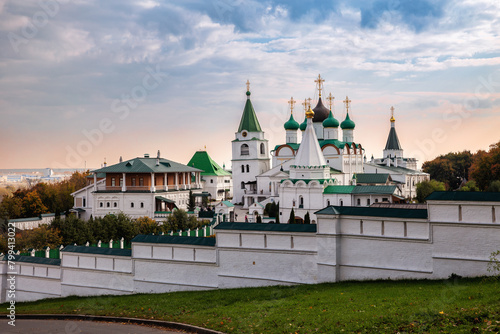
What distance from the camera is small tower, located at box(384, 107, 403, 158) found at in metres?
70.5

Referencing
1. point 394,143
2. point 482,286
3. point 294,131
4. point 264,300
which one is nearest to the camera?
point 482,286

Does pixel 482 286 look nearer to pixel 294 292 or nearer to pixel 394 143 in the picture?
pixel 294 292

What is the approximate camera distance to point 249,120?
189ft

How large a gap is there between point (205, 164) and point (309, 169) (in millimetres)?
28851

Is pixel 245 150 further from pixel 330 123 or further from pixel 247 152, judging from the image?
pixel 330 123

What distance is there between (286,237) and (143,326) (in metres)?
4.99

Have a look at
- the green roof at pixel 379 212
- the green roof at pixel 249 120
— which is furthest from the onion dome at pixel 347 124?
the green roof at pixel 379 212

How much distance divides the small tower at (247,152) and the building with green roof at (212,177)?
27.0 ft

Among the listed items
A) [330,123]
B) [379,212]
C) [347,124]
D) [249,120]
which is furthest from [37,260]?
[249,120]

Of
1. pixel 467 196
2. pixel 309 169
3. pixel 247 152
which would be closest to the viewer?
pixel 467 196

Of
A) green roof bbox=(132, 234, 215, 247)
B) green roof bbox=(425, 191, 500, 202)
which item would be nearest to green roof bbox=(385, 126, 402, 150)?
green roof bbox=(132, 234, 215, 247)

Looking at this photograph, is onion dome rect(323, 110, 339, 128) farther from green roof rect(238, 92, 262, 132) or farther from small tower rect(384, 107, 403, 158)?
small tower rect(384, 107, 403, 158)

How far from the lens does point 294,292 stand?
566 inches

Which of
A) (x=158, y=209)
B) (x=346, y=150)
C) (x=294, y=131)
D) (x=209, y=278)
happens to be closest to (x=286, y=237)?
(x=209, y=278)
